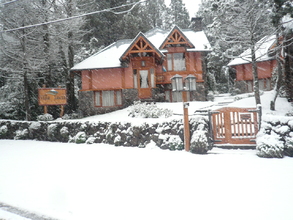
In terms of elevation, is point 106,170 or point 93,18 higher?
point 93,18

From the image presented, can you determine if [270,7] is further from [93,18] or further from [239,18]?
[93,18]

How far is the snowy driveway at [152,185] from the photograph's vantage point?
3.89m

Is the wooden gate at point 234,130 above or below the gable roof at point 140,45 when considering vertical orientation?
below

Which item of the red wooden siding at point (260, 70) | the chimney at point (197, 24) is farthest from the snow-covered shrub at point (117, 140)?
the chimney at point (197, 24)

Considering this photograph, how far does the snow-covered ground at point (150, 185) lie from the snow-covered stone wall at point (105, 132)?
2.55 ft

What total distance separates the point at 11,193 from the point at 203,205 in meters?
4.39

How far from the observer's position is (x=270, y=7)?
476 inches

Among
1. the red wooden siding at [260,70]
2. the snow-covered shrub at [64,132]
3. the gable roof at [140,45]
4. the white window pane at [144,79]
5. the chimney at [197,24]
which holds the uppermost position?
the chimney at [197,24]

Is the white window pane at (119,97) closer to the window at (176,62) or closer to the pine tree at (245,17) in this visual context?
the window at (176,62)

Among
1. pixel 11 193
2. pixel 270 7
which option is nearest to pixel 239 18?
pixel 270 7

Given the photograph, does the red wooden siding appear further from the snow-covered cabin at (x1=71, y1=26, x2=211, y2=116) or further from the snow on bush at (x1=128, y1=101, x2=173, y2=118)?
the snow on bush at (x1=128, y1=101, x2=173, y2=118)

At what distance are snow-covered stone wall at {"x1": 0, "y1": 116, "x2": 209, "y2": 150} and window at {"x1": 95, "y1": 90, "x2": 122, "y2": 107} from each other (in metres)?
8.36

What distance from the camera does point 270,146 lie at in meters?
7.04

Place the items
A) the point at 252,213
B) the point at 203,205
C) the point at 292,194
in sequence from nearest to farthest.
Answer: the point at 252,213
the point at 203,205
the point at 292,194
